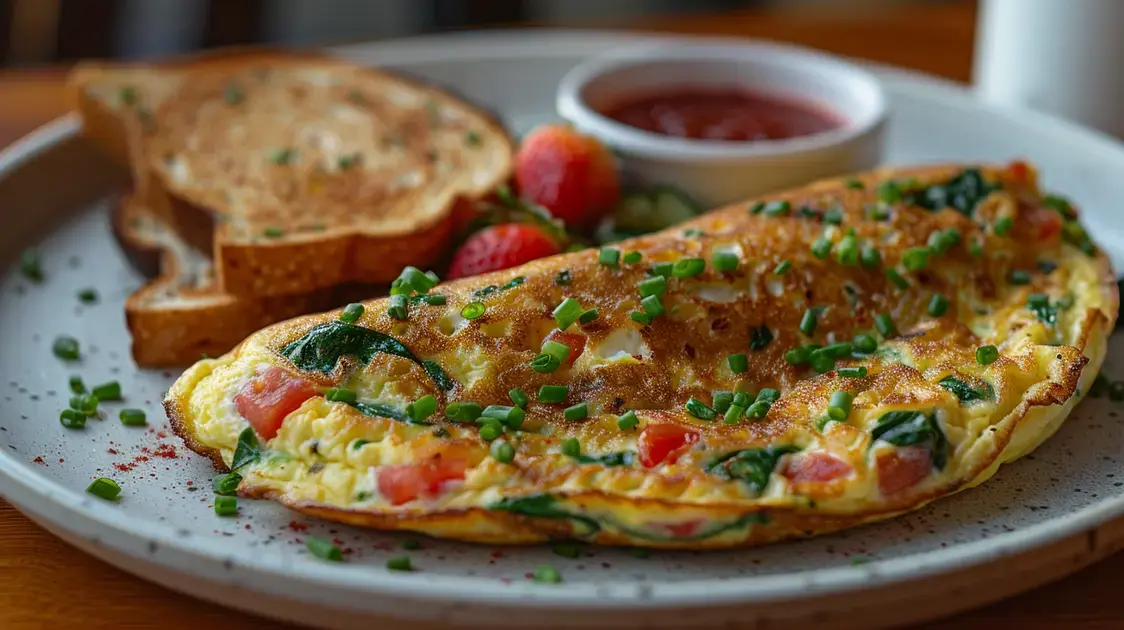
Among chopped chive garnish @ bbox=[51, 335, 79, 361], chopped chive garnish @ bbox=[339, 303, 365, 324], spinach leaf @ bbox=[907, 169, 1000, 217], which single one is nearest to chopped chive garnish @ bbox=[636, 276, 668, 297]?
chopped chive garnish @ bbox=[339, 303, 365, 324]

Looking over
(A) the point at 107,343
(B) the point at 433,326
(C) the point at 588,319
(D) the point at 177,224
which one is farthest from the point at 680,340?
(D) the point at 177,224

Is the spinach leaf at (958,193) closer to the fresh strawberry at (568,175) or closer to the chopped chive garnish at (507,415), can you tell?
the fresh strawberry at (568,175)

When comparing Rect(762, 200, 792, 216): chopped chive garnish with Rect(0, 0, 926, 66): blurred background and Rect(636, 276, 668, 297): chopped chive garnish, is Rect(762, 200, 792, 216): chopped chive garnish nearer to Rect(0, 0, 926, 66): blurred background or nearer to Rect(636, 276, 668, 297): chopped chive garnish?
Rect(636, 276, 668, 297): chopped chive garnish

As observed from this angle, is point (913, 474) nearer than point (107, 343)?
Yes

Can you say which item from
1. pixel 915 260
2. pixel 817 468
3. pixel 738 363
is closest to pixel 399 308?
pixel 738 363

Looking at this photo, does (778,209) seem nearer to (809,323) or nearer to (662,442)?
(809,323)

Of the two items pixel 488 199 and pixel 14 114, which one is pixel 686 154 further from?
pixel 14 114
